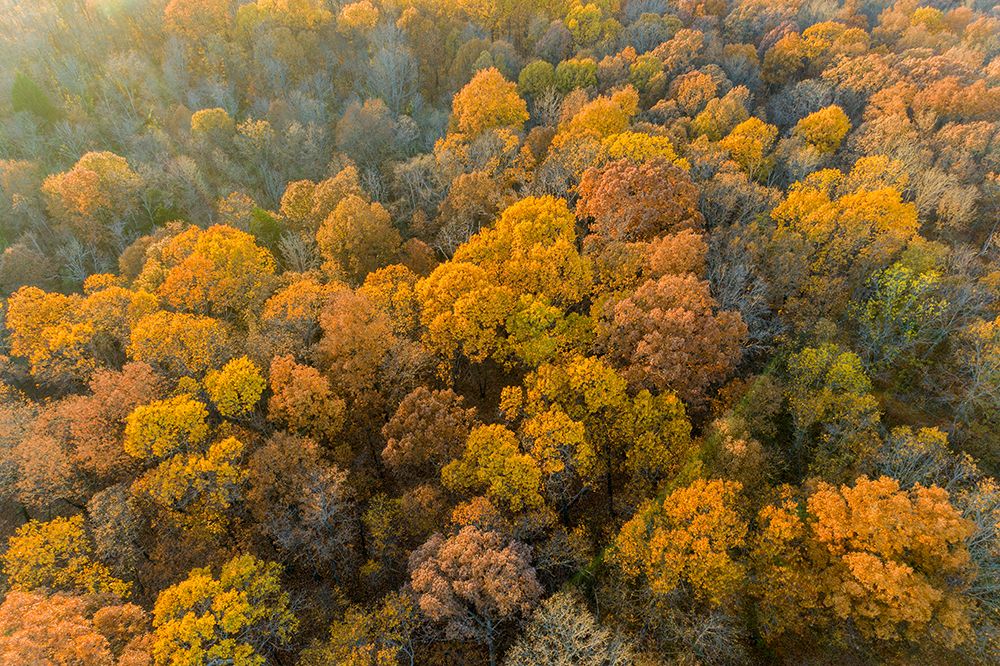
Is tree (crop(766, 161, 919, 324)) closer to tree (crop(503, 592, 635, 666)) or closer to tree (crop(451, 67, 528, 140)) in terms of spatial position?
tree (crop(503, 592, 635, 666))

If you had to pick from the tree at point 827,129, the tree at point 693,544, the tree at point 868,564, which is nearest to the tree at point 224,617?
the tree at point 693,544

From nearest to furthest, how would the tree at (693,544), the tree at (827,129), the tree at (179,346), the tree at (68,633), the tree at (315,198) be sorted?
the tree at (68,633) → the tree at (693,544) → the tree at (179,346) → the tree at (315,198) → the tree at (827,129)

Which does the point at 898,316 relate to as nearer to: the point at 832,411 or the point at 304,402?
the point at 832,411

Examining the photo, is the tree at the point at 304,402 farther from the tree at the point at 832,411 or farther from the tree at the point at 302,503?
the tree at the point at 832,411

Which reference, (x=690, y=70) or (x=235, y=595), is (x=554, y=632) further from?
(x=690, y=70)

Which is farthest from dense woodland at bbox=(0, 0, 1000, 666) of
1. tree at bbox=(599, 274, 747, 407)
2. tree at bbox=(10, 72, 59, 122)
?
tree at bbox=(10, 72, 59, 122)

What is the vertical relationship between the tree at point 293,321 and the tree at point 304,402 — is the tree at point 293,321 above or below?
above

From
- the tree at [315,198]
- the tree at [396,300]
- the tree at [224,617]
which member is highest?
the tree at [315,198]
